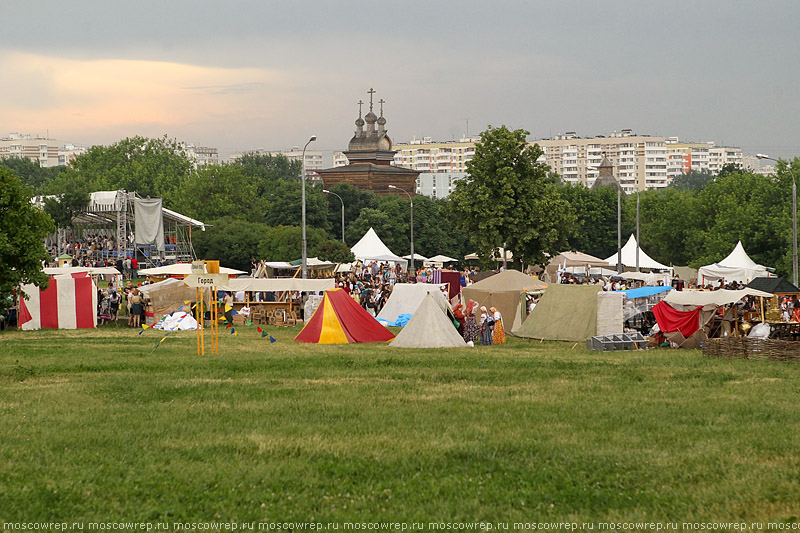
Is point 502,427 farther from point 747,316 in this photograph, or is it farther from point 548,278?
point 548,278

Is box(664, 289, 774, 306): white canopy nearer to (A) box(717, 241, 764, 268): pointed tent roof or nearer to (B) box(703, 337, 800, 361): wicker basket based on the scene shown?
(B) box(703, 337, 800, 361): wicker basket

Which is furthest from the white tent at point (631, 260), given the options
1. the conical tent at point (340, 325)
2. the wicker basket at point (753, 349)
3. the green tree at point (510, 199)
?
the wicker basket at point (753, 349)

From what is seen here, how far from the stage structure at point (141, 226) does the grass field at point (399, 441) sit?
136 feet

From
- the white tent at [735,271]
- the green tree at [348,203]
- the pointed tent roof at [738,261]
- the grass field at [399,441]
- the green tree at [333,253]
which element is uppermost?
the green tree at [348,203]

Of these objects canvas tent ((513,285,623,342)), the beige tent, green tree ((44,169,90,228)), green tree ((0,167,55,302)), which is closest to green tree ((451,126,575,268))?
the beige tent

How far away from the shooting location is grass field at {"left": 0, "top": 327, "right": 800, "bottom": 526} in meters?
9.69

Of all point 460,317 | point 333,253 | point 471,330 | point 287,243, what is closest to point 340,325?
point 460,317

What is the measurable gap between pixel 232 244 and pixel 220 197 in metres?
21.5

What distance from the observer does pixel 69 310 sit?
33250mm

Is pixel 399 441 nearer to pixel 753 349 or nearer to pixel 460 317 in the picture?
pixel 753 349

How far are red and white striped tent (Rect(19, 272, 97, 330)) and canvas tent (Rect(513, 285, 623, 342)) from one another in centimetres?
1495

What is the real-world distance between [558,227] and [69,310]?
24.0 metres

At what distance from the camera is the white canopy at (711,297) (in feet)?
82.8

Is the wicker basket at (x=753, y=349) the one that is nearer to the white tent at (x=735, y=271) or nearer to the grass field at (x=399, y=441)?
the grass field at (x=399, y=441)
